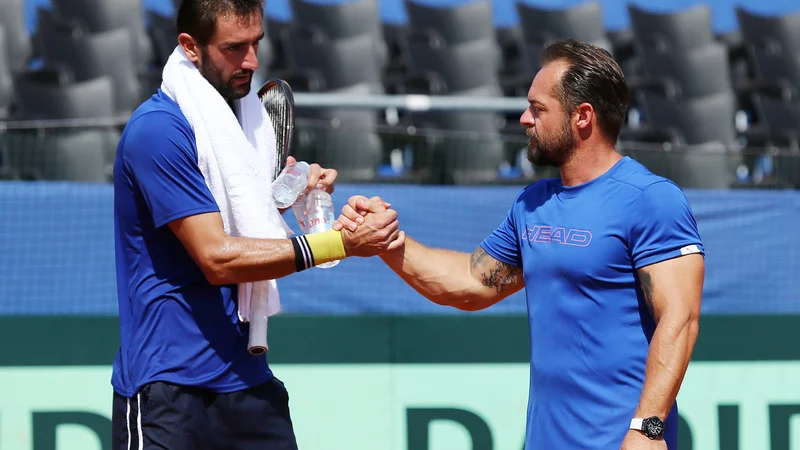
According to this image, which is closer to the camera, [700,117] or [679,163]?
[679,163]

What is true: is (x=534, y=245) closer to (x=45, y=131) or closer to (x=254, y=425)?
(x=254, y=425)

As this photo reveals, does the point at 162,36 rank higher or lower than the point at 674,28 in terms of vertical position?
lower

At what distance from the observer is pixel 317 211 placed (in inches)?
135

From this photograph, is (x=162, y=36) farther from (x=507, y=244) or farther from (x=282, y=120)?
(x=507, y=244)

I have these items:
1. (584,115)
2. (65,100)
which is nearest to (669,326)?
(584,115)

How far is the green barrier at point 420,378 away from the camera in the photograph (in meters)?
4.68

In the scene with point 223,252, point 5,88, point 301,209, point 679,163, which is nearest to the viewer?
point 223,252

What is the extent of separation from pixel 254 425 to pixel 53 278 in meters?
2.20

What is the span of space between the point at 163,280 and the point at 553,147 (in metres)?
1.25

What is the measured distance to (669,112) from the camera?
8.78 m

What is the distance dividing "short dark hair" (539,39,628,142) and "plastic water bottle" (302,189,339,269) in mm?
933

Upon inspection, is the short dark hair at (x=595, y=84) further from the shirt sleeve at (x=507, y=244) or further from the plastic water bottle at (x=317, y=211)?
the plastic water bottle at (x=317, y=211)

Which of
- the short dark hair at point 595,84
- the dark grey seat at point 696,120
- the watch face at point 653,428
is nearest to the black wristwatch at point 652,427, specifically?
the watch face at point 653,428

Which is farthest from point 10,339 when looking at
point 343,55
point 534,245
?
point 343,55
